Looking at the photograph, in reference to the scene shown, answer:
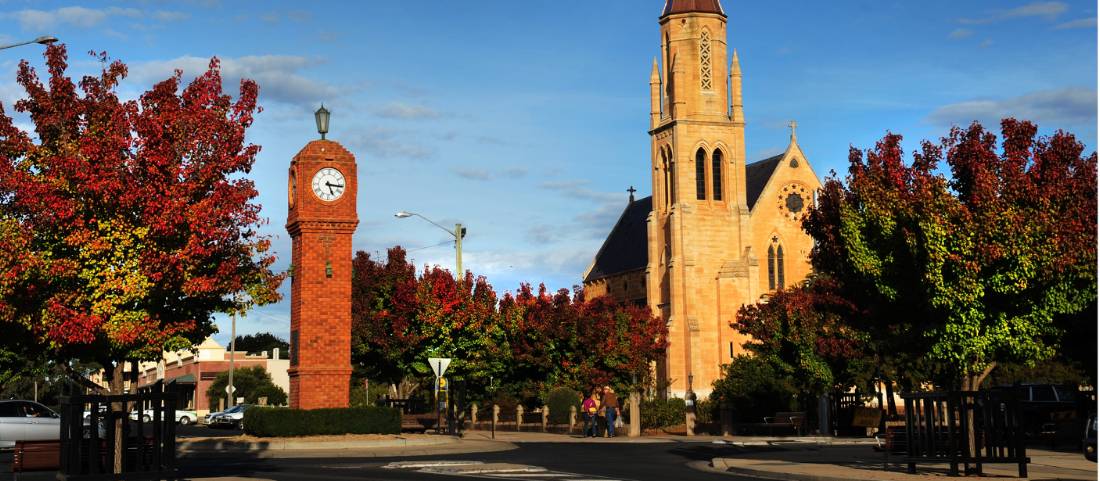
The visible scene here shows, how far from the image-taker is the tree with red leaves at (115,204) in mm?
22484

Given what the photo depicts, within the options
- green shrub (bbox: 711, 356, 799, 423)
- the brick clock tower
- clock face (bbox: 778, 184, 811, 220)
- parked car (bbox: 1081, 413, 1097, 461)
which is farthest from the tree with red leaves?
clock face (bbox: 778, 184, 811, 220)

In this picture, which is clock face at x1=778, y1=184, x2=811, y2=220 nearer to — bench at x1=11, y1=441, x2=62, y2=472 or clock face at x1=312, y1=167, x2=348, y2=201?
clock face at x1=312, y1=167, x2=348, y2=201

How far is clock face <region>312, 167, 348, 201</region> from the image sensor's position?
31688 mm

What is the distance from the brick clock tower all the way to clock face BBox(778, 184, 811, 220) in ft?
170

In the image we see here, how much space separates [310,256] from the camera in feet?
103

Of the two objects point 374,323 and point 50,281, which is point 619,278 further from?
point 50,281

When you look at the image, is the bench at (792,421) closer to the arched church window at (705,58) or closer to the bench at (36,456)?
the bench at (36,456)

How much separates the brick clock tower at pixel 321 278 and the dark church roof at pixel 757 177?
51.1 meters

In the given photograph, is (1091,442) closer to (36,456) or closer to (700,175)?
(36,456)

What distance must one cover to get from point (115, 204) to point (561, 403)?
87.6 feet

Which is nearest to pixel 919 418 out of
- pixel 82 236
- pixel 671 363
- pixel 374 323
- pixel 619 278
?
pixel 82 236

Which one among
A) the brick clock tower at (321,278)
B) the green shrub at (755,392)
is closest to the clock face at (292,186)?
the brick clock tower at (321,278)

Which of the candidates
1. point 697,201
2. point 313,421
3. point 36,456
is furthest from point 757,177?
point 36,456

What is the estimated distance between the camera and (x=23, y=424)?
98.2 feet
